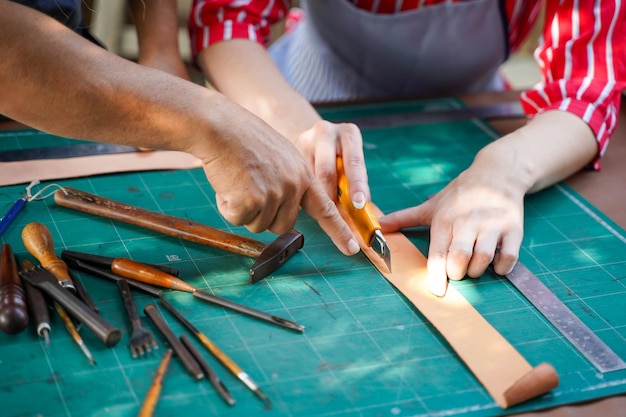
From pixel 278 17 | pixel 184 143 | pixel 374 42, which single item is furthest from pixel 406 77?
pixel 184 143

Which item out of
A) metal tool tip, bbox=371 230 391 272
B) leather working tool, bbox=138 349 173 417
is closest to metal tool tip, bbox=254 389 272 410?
leather working tool, bbox=138 349 173 417

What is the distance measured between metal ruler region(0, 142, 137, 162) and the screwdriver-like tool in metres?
0.59

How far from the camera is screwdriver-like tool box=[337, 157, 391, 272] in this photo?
155 centimetres

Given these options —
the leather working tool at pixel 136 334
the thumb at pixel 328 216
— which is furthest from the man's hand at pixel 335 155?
the leather working tool at pixel 136 334

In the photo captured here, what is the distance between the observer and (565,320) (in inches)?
56.7

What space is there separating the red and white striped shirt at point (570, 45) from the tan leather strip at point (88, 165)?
400 millimetres

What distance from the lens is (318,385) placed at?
1222 mm

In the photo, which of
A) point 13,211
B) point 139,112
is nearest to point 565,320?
point 139,112

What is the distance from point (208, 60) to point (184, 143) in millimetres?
932

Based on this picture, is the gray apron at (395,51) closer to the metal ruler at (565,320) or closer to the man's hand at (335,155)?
the man's hand at (335,155)

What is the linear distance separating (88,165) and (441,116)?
40.3 inches

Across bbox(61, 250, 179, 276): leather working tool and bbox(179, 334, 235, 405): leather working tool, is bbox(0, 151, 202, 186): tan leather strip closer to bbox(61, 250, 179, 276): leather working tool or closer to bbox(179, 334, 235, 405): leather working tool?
bbox(61, 250, 179, 276): leather working tool

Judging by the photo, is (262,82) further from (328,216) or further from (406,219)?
(328,216)

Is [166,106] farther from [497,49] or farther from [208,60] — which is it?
[497,49]
